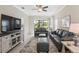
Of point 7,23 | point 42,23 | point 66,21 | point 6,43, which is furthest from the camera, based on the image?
point 66,21

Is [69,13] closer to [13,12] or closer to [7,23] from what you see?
[13,12]

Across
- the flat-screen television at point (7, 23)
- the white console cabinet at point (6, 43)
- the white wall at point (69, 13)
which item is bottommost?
the white console cabinet at point (6, 43)

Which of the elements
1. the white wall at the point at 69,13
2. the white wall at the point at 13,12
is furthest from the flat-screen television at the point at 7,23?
the white wall at the point at 69,13

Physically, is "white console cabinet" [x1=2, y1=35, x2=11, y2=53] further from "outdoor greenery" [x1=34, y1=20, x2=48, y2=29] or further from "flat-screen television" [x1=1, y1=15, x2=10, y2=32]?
"outdoor greenery" [x1=34, y1=20, x2=48, y2=29]

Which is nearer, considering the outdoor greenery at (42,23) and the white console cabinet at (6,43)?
the white console cabinet at (6,43)

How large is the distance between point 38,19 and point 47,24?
38cm

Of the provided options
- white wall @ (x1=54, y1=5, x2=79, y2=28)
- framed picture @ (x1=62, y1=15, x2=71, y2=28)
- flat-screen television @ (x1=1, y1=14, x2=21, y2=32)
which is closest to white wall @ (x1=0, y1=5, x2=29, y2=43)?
flat-screen television @ (x1=1, y1=14, x2=21, y2=32)

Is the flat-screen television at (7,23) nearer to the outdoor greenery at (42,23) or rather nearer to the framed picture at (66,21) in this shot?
the outdoor greenery at (42,23)

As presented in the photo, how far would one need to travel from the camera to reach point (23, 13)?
219 inches

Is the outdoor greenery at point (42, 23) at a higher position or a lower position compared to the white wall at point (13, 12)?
lower

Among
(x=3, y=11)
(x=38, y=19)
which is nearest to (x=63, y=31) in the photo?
(x=38, y=19)

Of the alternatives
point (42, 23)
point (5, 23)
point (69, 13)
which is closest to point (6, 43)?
point (5, 23)

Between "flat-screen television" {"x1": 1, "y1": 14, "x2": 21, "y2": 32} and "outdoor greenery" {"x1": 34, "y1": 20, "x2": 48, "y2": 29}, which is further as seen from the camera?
"outdoor greenery" {"x1": 34, "y1": 20, "x2": 48, "y2": 29}
